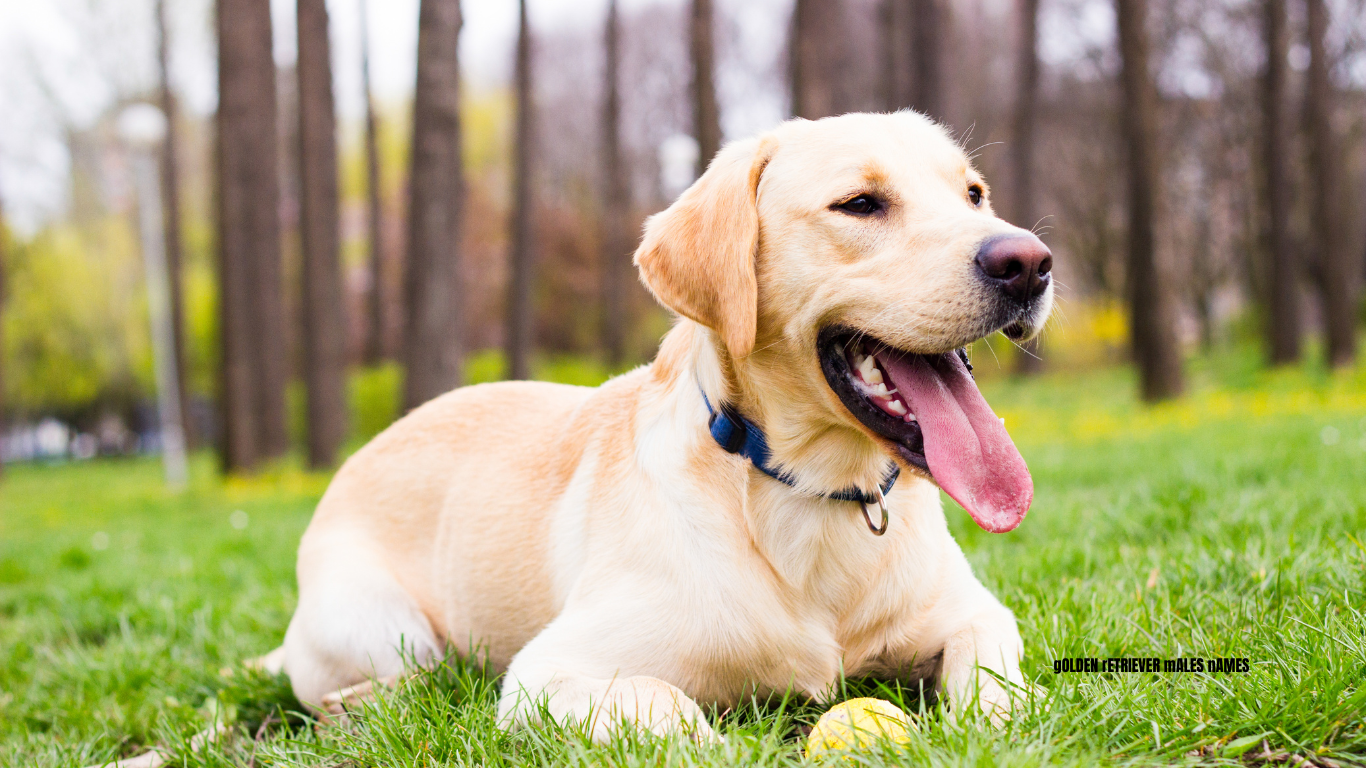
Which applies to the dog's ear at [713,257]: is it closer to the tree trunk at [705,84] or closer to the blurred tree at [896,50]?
the tree trunk at [705,84]

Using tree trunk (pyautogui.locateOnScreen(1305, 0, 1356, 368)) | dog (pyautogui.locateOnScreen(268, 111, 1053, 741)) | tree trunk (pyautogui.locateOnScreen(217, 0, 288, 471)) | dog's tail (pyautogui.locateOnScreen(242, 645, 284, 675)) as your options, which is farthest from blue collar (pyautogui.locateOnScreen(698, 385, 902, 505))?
tree trunk (pyautogui.locateOnScreen(1305, 0, 1356, 368))

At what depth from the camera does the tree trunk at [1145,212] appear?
→ 1084cm

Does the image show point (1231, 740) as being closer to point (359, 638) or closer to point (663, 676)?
point (663, 676)

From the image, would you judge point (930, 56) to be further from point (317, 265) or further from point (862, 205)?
point (862, 205)

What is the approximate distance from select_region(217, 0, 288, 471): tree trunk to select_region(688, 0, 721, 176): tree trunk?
18.5 feet

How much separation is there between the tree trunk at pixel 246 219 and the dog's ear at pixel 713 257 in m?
11.5

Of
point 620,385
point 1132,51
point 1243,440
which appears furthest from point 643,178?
point 620,385

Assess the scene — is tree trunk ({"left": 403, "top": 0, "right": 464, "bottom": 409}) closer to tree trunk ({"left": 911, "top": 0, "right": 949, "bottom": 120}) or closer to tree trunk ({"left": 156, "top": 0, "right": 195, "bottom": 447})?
tree trunk ({"left": 911, "top": 0, "right": 949, "bottom": 120})

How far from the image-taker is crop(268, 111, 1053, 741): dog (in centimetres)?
221

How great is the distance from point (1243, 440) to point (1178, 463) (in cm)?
154

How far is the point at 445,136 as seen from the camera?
859cm

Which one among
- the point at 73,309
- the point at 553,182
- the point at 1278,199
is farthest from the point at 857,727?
the point at 73,309

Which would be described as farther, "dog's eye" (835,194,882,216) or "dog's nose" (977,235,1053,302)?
"dog's eye" (835,194,882,216)

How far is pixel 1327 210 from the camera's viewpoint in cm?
1366
